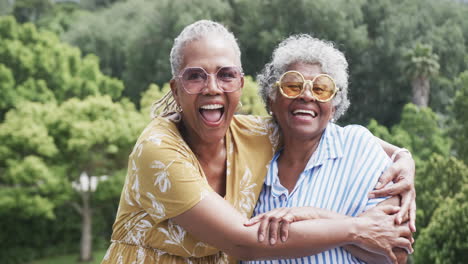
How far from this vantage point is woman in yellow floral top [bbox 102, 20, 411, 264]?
277cm

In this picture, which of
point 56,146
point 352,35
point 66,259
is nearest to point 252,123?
→ point 56,146

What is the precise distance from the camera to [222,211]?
275 centimetres

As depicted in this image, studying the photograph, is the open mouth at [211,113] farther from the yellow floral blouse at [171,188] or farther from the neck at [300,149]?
the neck at [300,149]

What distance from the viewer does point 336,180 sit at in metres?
3.14

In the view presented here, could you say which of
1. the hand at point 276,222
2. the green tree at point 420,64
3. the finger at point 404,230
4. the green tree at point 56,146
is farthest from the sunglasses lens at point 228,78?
the green tree at point 420,64

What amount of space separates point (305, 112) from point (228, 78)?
54 centimetres

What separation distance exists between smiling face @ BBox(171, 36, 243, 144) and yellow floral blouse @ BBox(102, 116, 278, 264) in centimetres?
14

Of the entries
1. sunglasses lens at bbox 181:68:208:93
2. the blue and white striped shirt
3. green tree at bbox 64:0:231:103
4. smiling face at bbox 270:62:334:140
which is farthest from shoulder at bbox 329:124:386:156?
green tree at bbox 64:0:231:103

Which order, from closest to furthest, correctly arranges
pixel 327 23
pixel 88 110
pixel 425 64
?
1. pixel 88 110
2. pixel 425 64
3. pixel 327 23

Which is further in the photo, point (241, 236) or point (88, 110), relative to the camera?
point (88, 110)

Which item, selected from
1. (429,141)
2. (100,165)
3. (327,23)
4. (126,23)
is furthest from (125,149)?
(126,23)

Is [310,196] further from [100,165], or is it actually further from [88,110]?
[100,165]

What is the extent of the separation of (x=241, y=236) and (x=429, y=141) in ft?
79.0

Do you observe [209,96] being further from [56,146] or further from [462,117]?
[462,117]
